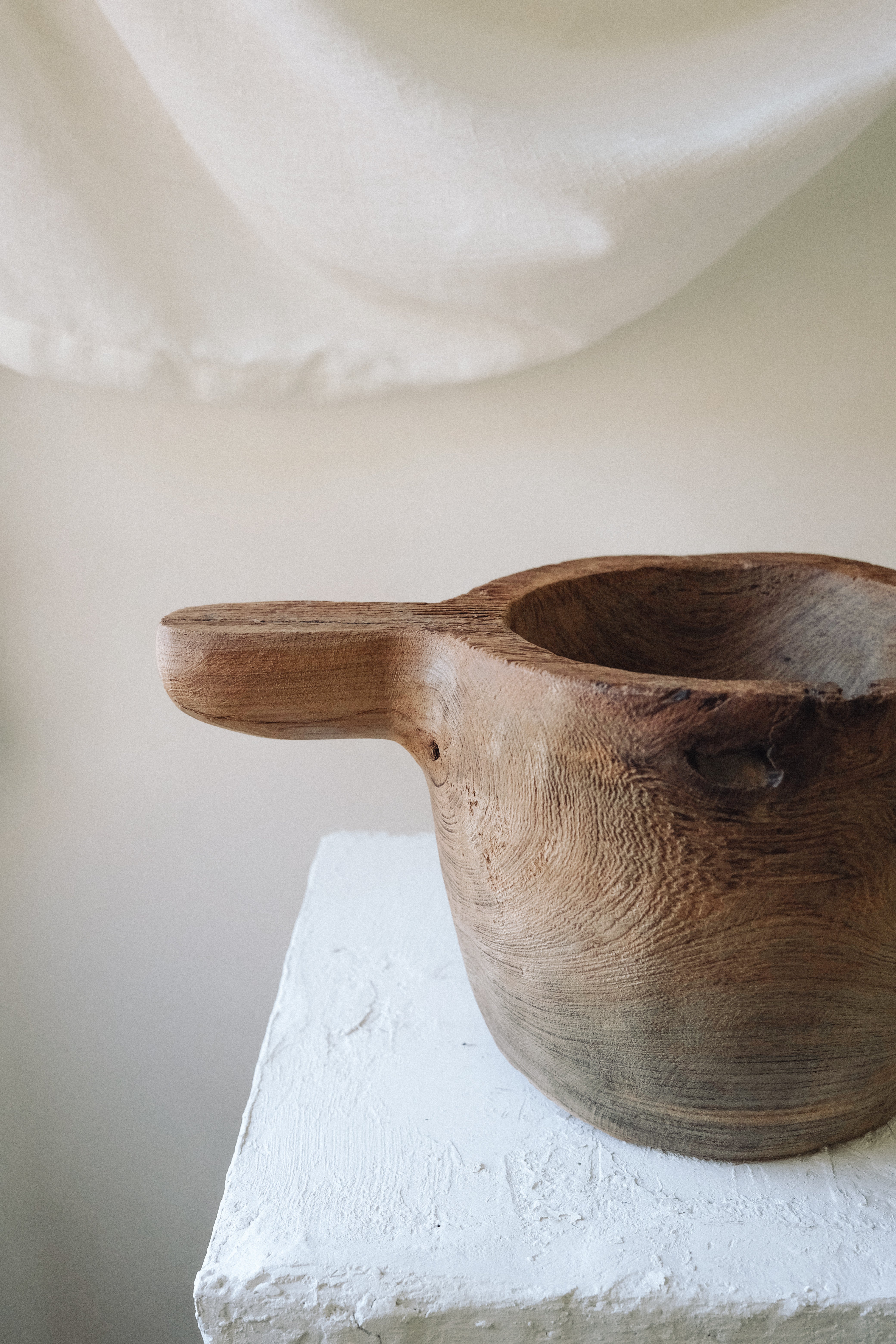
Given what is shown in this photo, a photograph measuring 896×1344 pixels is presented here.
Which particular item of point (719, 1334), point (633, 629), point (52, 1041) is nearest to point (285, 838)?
point (52, 1041)

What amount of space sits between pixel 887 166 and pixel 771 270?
0.25 ft

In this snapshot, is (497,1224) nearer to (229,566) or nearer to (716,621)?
(716,621)

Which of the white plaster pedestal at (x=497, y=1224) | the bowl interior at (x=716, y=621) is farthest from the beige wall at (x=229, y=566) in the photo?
the white plaster pedestal at (x=497, y=1224)

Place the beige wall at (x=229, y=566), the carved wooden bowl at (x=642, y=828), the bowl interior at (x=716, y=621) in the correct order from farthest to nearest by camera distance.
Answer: the beige wall at (x=229, y=566), the bowl interior at (x=716, y=621), the carved wooden bowl at (x=642, y=828)

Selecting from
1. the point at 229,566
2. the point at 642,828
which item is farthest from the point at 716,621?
the point at 229,566

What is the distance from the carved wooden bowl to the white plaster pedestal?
0.02 meters

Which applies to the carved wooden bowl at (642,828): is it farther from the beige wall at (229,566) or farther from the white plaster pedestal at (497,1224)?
the beige wall at (229,566)

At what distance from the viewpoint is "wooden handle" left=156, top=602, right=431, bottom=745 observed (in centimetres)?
39

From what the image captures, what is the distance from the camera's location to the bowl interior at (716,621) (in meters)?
0.43

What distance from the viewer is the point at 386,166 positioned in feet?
1.65

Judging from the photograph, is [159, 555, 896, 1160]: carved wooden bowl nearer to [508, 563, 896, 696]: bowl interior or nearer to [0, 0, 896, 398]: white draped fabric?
[508, 563, 896, 696]: bowl interior

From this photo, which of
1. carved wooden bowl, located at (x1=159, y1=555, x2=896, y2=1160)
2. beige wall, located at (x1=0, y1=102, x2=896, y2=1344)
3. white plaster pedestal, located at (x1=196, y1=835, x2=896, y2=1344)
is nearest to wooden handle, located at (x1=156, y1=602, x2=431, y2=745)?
carved wooden bowl, located at (x1=159, y1=555, x2=896, y2=1160)

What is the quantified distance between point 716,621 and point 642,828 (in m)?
0.17

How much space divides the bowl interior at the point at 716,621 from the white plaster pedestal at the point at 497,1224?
0.18m
